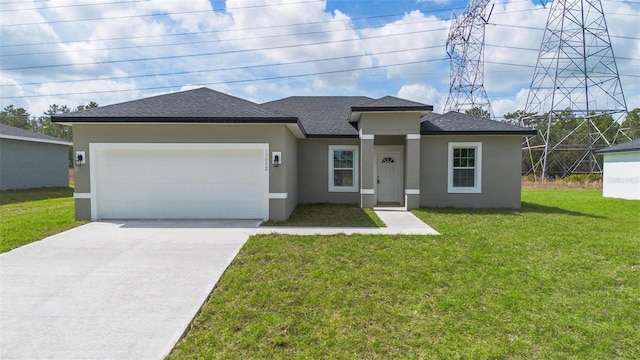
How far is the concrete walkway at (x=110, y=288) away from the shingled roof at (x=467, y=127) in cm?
529

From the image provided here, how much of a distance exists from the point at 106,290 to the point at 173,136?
5.69 m

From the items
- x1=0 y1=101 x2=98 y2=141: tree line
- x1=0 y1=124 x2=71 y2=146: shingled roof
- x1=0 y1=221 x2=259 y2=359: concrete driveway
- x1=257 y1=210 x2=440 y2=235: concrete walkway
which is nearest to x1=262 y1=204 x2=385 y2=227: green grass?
x1=257 y1=210 x2=440 y2=235: concrete walkway

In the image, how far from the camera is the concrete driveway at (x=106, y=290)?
125 inches

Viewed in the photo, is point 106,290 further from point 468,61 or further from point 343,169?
point 468,61

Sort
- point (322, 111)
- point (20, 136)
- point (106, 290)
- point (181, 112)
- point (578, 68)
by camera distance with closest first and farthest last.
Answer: point (106, 290) < point (181, 112) < point (322, 111) < point (20, 136) < point (578, 68)

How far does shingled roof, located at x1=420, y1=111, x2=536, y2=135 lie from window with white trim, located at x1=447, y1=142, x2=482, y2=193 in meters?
0.53

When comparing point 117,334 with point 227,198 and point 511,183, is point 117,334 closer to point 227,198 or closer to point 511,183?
point 227,198

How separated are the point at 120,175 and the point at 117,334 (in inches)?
289

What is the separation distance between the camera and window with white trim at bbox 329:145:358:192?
1307 cm

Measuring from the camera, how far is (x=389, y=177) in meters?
13.5

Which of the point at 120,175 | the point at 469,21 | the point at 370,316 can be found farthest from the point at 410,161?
the point at 469,21

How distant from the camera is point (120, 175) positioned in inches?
371

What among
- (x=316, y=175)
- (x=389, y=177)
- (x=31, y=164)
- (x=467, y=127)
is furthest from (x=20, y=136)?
(x=467, y=127)

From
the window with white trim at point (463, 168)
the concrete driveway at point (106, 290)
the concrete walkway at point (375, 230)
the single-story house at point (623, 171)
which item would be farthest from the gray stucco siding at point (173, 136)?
the single-story house at point (623, 171)
